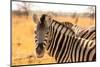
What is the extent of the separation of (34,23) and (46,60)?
0.46m

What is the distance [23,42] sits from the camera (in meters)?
2.43

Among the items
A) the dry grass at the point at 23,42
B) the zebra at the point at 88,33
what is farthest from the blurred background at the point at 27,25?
the zebra at the point at 88,33

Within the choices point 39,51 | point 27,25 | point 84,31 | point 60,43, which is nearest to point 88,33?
point 84,31

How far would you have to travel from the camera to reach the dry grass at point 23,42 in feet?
7.84

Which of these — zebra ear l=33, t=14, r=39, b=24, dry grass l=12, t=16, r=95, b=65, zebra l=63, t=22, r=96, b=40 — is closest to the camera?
dry grass l=12, t=16, r=95, b=65

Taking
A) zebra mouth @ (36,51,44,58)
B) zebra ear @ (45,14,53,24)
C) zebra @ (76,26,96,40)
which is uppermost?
zebra ear @ (45,14,53,24)

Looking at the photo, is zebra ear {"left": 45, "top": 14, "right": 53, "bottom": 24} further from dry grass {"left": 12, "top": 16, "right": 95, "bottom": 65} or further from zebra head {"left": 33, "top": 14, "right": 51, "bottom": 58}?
dry grass {"left": 12, "top": 16, "right": 95, "bottom": 65}

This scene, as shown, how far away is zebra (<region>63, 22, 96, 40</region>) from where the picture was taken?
8.72ft

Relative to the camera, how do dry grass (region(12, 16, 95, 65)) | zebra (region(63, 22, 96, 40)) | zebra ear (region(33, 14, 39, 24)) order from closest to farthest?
dry grass (region(12, 16, 95, 65)), zebra ear (region(33, 14, 39, 24)), zebra (region(63, 22, 96, 40))

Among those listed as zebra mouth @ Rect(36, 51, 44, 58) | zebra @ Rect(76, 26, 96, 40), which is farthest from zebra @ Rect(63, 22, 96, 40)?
zebra mouth @ Rect(36, 51, 44, 58)

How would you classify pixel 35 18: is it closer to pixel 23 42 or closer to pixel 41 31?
pixel 41 31

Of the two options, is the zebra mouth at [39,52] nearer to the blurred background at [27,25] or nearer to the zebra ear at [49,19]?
the blurred background at [27,25]
